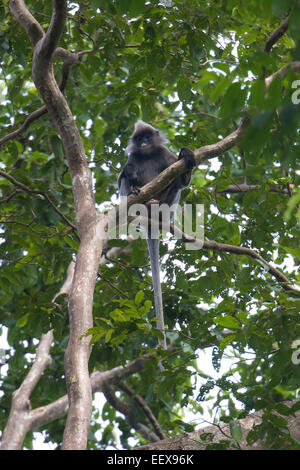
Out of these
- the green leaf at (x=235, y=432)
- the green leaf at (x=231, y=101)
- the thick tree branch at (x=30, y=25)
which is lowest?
the green leaf at (x=235, y=432)

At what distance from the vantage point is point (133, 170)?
5.39 m

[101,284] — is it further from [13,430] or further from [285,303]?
[285,303]

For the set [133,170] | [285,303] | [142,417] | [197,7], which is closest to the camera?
[285,303]

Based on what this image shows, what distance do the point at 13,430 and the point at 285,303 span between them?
325 cm

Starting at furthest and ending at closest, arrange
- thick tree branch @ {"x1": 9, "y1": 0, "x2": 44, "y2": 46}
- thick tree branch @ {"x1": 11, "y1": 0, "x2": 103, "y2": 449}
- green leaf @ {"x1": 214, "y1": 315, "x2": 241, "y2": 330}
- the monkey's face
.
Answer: the monkey's face → thick tree branch @ {"x1": 9, "y1": 0, "x2": 44, "y2": 46} → green leaf @ {"x1": 214, "y1": 315, "x2": 241, "y2": 330} → thick tree branch @ {"x1": 11, "y1": 0, "x2": 103, "y2": 449}

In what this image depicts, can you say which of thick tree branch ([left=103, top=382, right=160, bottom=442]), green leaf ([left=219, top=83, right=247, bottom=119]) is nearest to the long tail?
thick tree branch ([left=103, top=382, right=160, bottom=442])

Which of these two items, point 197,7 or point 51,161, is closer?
point 197,7

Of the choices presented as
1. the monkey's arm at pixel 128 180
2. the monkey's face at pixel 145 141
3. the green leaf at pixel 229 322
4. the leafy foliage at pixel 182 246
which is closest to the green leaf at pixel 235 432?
the leafy foliage at pixel 182 246

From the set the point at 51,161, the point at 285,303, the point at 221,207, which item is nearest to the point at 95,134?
the point at 51,161
